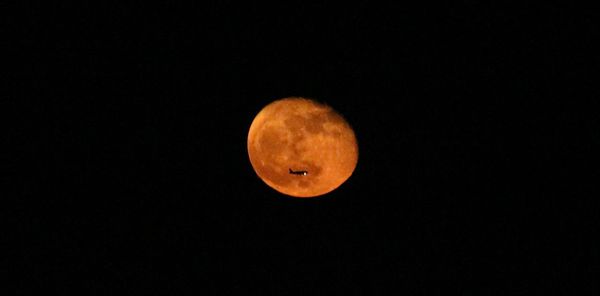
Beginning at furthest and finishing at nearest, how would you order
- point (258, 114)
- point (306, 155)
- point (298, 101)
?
point (258, 114) < point (298, 101) < point (306, 155)

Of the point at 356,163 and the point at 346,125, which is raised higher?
the point at 346,125

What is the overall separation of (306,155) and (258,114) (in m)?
0.99

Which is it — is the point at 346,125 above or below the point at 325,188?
above

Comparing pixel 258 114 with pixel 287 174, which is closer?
pixel 287 174

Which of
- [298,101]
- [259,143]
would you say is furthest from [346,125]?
[259,143]

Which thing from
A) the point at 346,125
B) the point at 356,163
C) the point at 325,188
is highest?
the point at 346,125

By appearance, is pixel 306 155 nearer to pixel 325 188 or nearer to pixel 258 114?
pixel 325 188

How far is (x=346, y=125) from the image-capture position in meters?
5.05

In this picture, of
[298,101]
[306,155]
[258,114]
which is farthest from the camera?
[258,114]

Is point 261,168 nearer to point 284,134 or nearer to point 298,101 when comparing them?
point 284,134

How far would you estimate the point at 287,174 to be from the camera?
4848mm

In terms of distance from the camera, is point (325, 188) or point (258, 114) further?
point (258, 114)

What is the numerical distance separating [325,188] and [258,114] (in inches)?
48.7

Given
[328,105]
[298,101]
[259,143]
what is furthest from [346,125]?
[259,143]
